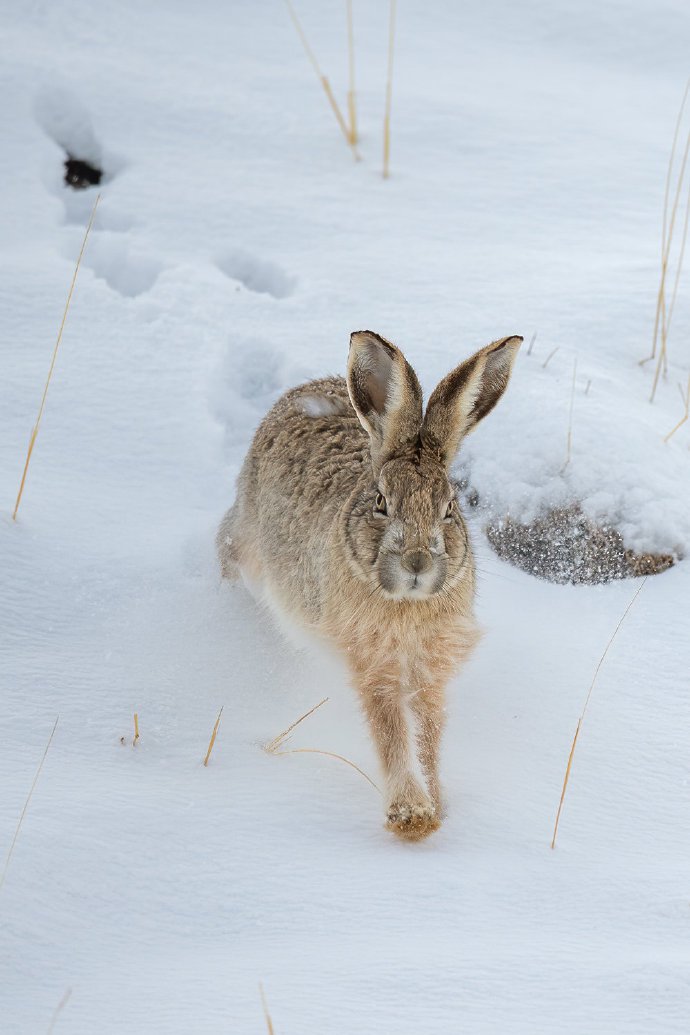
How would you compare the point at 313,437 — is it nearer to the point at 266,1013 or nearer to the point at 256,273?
the point at 256,273

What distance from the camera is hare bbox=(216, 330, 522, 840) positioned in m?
3.20

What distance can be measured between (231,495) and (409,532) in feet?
5.83

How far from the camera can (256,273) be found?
5.75m

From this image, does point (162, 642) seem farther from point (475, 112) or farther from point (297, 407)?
point (475, 112)

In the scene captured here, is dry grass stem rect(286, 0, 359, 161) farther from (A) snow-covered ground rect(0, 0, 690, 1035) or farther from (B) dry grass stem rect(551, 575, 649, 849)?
(B) dry grass stem rect(551, 575, 649, 849)

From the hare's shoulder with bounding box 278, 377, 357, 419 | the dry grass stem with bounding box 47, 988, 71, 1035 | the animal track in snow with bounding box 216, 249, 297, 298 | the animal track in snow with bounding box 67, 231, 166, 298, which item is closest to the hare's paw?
the dry grass stem with bounding box 47, 988, 71, 1035

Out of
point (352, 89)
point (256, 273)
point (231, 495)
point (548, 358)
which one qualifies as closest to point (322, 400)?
point (231, 495)

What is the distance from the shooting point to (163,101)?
6.59 m

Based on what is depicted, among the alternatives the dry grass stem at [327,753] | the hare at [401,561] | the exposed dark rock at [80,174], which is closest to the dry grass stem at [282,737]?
the dry grass stem at [327,753]

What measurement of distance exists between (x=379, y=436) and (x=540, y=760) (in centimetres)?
112

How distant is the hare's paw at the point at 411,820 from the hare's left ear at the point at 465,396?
3.41 ft

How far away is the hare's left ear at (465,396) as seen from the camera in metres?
3.36

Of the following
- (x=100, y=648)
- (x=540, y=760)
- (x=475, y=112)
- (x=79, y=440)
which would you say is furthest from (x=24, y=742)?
(x=475, y=112)

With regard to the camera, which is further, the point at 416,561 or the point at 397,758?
the point at 397,758
